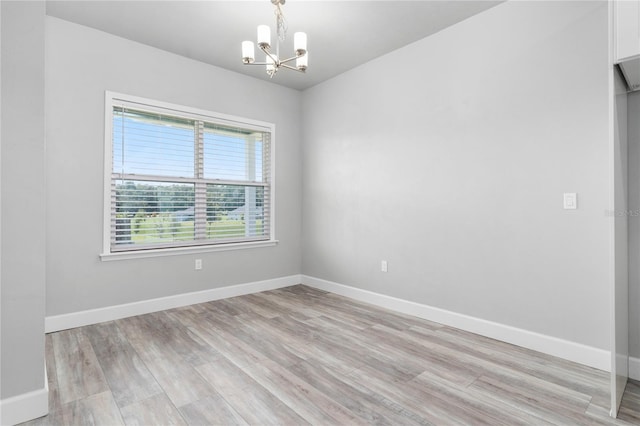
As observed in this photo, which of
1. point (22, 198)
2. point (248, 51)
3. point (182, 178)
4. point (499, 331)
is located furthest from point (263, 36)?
point (499, 331)

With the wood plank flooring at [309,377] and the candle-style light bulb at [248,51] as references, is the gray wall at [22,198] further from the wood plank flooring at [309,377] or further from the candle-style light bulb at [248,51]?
the candle-style light bulb at [248,51]

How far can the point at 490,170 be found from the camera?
288 centimetres

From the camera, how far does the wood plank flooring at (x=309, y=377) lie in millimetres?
1799

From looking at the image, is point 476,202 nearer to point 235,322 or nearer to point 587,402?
point 587,402

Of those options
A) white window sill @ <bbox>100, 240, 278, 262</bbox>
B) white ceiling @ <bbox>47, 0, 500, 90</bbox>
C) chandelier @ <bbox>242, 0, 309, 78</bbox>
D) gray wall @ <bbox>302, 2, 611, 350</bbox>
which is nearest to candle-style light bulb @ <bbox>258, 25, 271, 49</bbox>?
chandelier @ <bbox>242, 0, 309, 78</bbox>

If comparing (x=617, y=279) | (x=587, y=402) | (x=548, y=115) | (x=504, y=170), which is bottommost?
(x=587, y=402)

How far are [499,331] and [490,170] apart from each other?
1355mm

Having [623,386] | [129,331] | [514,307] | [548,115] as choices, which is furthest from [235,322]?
[548,115]

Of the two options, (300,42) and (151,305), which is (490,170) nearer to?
(300,42)

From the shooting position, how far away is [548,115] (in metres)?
2.55

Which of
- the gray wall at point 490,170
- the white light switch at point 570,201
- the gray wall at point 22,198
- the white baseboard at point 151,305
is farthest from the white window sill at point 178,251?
the white light switch at point 570,201

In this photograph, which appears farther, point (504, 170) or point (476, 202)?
point (476, 202)

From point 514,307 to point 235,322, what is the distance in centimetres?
246

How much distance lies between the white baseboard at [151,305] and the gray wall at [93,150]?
6 centimetres
